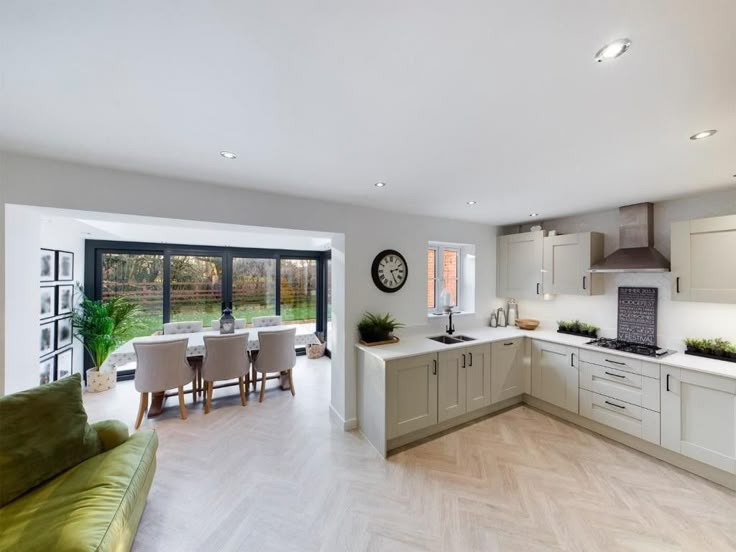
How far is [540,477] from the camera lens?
2.22 m

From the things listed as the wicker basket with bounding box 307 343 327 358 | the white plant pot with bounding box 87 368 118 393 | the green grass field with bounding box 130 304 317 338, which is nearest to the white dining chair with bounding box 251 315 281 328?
the green grass field with bounding box 130 304 317 338

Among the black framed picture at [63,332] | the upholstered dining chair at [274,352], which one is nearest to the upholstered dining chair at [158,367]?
the upholstered dining chair at [274,352]

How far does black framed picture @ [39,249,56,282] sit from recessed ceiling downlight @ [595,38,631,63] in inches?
201

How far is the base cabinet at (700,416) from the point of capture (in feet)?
6.88

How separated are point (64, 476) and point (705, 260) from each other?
4.95m

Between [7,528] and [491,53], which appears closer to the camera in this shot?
[491,53]

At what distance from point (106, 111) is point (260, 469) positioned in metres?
2.62

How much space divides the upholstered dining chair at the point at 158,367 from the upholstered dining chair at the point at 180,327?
3.52 ft

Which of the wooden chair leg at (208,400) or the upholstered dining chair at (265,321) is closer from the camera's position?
the wooden chair leg at (208,400)

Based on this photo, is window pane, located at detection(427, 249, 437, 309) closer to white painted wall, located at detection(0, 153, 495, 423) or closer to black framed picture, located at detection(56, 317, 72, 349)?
white painted wall, located at detection(0, 153, 495, 423)

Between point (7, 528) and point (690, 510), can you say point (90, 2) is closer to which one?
point (7, 528)

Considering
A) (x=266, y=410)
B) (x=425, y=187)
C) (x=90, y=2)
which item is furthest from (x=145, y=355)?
(x=425, y=187)

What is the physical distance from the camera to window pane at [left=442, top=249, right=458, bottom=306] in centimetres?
399

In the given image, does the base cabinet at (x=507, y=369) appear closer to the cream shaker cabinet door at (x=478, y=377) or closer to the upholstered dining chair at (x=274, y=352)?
the cream shaker cabinet door at (x=478, y=377)
